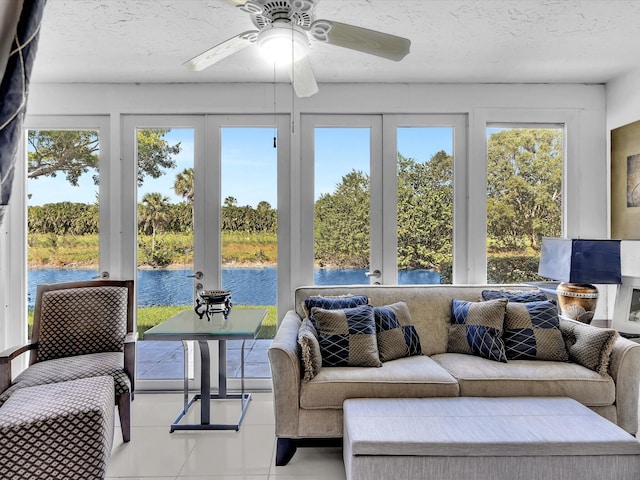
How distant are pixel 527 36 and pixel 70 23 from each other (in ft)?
9.08

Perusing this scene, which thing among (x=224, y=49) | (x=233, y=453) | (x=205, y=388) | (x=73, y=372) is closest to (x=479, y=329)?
(x=233, y=453)

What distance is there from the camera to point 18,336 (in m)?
3.23

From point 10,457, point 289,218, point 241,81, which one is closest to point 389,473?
point 10,457

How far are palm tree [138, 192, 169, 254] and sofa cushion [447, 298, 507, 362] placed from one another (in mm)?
2427

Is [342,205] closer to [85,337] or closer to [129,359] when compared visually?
[129,359]

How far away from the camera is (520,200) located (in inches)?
132

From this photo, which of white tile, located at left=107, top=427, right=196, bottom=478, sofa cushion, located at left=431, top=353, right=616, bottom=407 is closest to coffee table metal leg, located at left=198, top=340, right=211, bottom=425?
white tile, located at left=107, top=427, right=196, bottom=478

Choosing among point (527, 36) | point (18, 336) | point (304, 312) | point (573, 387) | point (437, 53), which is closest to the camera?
point (573, 387)

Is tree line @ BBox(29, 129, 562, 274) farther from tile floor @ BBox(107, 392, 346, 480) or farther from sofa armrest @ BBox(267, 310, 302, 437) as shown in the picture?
tile floor @ BBox(107, 392, 346, 480)

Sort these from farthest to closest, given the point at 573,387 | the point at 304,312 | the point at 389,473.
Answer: the point at 304,312 < the point at 573,387 < the point at 389,473

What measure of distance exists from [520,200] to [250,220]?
7.39 feet

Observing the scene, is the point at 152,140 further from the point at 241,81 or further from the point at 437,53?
the point at 437,53

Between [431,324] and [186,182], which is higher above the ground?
[186,182]

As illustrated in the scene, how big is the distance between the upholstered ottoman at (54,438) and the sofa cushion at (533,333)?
241cm
